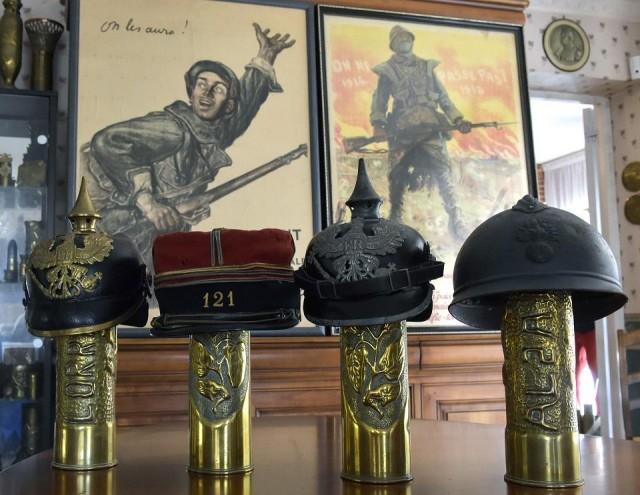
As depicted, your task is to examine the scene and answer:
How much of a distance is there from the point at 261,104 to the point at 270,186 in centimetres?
38

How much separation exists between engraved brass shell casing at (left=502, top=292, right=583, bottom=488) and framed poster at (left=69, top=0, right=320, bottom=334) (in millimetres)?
2167

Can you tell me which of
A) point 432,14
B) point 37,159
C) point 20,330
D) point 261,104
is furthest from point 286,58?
point 20,330

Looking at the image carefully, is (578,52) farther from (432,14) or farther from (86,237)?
(86,237)

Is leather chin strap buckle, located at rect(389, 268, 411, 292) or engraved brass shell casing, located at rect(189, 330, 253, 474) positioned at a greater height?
leather chin strap buckle, located at rect(389, 268, 411, 292)

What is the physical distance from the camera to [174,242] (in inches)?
47.3

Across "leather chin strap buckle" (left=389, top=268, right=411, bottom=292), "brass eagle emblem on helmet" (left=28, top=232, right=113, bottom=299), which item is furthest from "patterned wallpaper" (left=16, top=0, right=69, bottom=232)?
"leather chin strap buckle" (left=389, top=268, right=411, bottom=292)

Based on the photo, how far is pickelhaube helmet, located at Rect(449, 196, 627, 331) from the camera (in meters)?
1.03

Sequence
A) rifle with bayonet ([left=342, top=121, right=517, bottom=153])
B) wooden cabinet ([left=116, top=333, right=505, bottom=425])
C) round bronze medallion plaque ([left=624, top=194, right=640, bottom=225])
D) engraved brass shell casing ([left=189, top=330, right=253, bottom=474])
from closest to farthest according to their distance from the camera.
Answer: engraved brass shell casing ([left=189, top=330, right=253, bottom=474]), wooden cabinet ([left=116, top=333, right=505, bottom=425]), rifle with bayonet ([left=342, top=121, right=517, bottom=153]), round bronze medallion plaque ([left=624, top=194, right=640, bottom=225])

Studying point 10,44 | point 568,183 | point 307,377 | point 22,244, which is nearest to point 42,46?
point 10,44

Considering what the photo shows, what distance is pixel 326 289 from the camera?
3.62ft

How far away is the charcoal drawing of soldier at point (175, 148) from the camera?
10.4 feet

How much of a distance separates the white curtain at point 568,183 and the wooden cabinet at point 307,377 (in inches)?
241

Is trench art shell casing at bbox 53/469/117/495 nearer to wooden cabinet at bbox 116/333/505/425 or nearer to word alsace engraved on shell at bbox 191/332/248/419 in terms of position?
word alsace engraved on shell at bbox 191/332/248/419

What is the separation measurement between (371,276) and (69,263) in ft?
1.60
